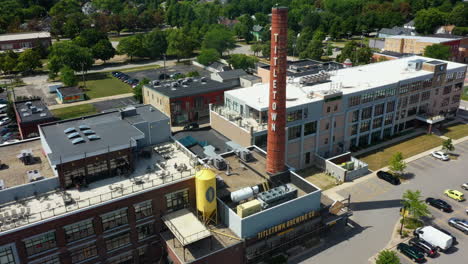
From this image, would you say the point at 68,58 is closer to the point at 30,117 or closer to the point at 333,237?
the point at 30,117

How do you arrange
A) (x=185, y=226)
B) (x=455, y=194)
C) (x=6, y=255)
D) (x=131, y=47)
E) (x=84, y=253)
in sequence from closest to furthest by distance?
1. (x=6, y=255)
2. (x=84, y=253)
3. (x=185, y=226)
4. (x=455, y=194)
5. (x=131, y=47)

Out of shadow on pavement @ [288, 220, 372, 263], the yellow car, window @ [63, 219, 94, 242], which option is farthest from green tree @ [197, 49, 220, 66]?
window @ [63, 219, 94, 242]

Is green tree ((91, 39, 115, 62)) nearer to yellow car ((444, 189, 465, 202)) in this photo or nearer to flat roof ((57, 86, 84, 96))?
flat roof ((57, 86, 84, 96))

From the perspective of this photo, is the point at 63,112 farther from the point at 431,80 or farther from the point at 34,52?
the point at 431,80

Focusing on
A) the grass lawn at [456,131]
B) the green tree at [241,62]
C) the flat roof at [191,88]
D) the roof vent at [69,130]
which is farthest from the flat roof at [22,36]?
the grass lawn at [456,131]

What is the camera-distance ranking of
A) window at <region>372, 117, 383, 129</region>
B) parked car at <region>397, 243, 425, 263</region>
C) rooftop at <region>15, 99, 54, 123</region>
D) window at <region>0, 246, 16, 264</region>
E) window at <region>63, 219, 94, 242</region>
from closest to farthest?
window at <region>0, 246, 16, 264</region> → window at <region>63, 219, 94, 242</region> → parked car at <region>397, 243, 425, 263</region> → rooftop at <region>15, 99, 54, 123</region> → window at <region>372, 117, 383, 129</region>

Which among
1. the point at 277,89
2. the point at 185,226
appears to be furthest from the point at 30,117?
the point at 277,89

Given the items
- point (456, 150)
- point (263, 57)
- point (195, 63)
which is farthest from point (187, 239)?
point (263, 57)
